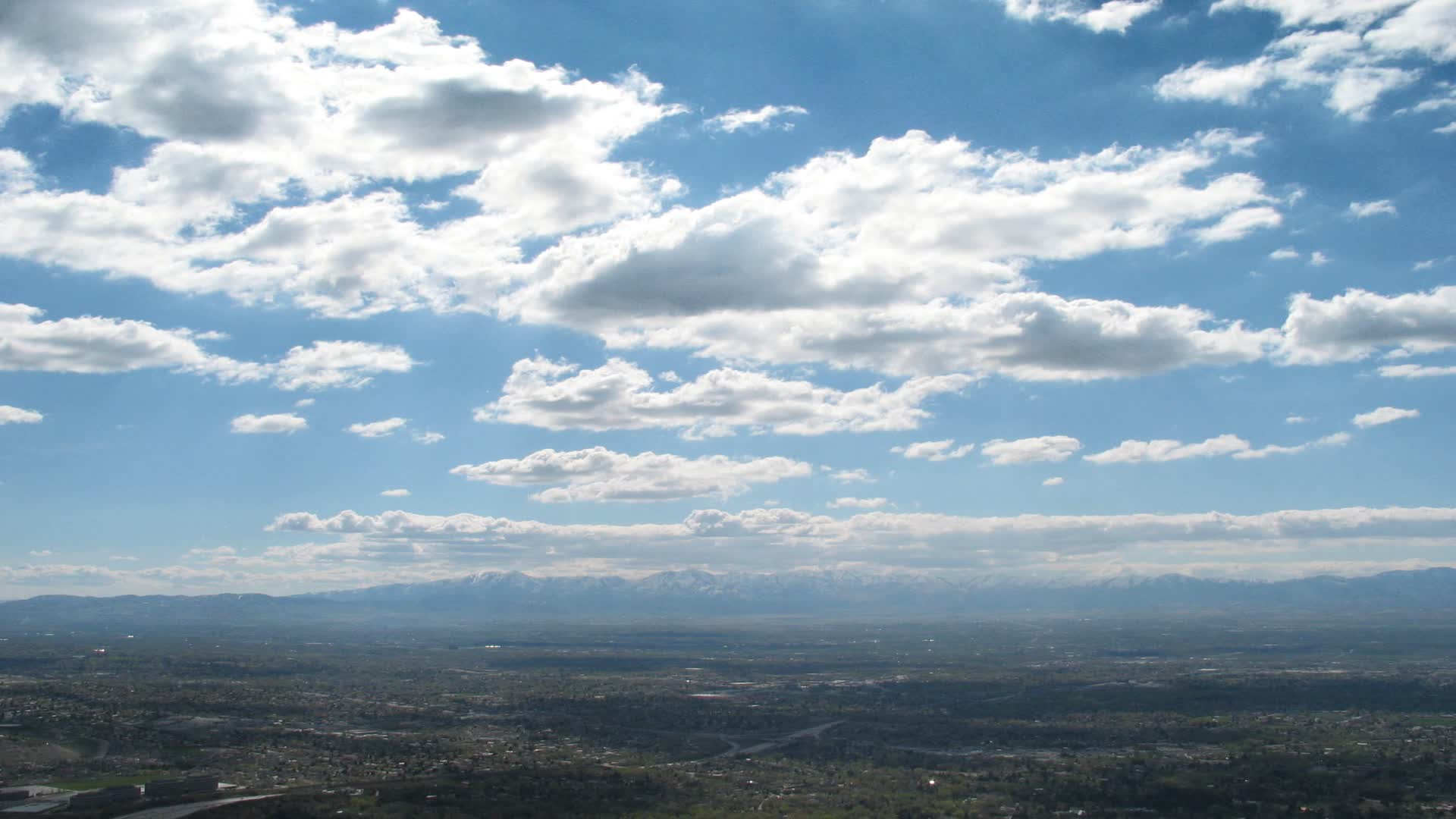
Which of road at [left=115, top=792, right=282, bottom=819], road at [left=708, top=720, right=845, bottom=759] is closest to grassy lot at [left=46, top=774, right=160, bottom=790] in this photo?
road at [left=115, top=792, right=282, bottom=819]

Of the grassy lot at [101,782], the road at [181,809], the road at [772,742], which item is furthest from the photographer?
the road at [772,742]

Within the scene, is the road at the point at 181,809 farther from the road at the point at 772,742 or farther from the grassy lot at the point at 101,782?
the road at the point at 772,742

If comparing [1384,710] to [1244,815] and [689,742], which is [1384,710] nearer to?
[1244,815]

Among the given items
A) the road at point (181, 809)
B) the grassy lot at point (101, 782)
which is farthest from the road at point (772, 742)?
the grassy lot at point (101, 782)

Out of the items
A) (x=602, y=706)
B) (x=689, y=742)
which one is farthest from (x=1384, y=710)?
(x=602, y=706)

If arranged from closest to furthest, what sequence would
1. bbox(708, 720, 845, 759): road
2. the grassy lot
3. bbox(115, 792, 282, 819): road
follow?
bbox(115, 792, 282, 819): road
the grassy lot
bbox(708, 720, 845, 759): road

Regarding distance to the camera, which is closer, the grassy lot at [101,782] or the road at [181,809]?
the road at [181,809]

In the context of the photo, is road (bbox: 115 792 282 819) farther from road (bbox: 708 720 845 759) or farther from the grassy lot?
road (bbox: 708 720 845 759)

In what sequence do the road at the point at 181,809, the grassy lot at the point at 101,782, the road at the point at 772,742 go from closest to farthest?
the road at the point at 181,809, the grassy lot at the point at 101,782, the road at the point at 772,742

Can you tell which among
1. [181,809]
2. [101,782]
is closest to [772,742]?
[181,809]

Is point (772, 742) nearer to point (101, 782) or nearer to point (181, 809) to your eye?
point (181, 809)

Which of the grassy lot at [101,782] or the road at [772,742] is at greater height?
the grassy lot at [101,782]
